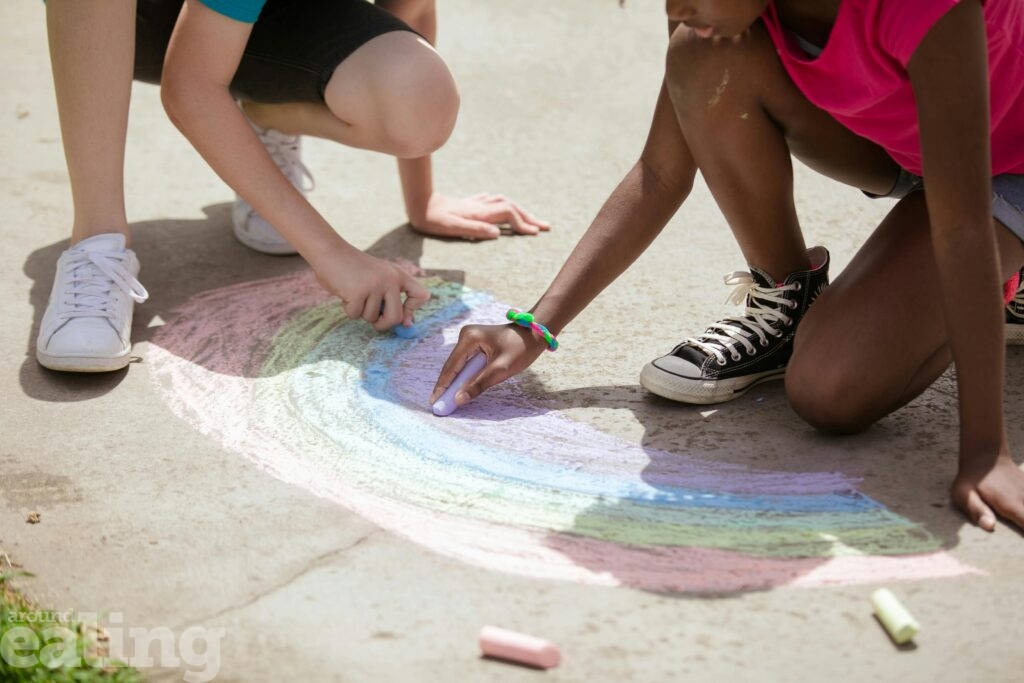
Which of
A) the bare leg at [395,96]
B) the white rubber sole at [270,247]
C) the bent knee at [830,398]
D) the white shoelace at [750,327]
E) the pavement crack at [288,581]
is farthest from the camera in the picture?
the white rubber sole at [270,247]

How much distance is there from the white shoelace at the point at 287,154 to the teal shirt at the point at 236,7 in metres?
0.63

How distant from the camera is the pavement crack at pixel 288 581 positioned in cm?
154

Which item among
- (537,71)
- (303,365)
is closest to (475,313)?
(303,365)

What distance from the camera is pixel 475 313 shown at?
252 centimetres

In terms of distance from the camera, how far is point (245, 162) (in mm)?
2326

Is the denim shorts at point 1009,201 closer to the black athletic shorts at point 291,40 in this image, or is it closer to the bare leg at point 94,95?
the black athletic shorts at point 291,40

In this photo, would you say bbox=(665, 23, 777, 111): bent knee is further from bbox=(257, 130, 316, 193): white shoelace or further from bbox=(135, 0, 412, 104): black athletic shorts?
bbox=(257, 130, 316, 193): white shoelace

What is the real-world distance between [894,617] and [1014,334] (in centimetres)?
101

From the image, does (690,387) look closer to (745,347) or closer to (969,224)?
(745,347)

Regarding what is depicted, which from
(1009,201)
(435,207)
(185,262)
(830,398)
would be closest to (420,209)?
(435,207)

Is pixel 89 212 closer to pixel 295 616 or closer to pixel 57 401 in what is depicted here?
pixel 57 401

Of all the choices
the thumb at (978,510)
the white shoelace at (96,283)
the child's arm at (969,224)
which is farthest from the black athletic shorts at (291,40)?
the thumb at (978,510)

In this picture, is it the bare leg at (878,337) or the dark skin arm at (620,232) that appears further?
the dark skin arm at (620,232)

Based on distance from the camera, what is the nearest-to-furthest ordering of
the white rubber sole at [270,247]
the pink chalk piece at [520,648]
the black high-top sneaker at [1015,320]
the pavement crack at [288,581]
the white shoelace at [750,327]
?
the pink chalk piece at [520,648]
the pavement crack at [288,581]
the white shoelace at [750,327]
the black high-top sneaker at [1015,320]
the white rubber sole at [270,247]
